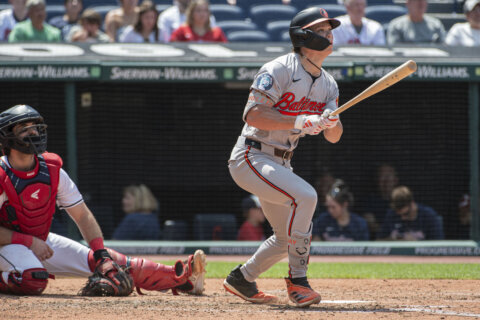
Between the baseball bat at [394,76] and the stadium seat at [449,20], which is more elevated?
the stadium seat at [449,20]

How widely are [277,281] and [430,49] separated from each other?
3841mm

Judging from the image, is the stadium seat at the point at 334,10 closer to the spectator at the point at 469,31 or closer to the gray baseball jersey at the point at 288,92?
the spectator at the point at 469,31

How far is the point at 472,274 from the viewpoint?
6297 millimetres

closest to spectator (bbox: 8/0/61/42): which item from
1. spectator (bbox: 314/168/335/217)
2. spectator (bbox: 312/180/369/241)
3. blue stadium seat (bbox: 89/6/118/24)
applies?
blue stadium seat (bbox: 89/6/118/24)

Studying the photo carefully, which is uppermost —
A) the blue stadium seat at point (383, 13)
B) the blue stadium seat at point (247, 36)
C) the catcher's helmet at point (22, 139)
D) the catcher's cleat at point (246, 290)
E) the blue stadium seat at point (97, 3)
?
the blue stadium seat at point (97, 3)

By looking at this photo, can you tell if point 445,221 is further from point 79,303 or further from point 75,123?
point 79,303

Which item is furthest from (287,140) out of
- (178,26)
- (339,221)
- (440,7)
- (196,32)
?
(440,7)

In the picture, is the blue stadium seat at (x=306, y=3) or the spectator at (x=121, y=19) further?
the blue stadium seat at (x=306, y=3)

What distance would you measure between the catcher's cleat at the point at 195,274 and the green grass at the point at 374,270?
144 centimetres

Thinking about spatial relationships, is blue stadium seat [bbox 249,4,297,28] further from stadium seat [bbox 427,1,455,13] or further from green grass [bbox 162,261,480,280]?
green grass [bbox 162,261,480,280]

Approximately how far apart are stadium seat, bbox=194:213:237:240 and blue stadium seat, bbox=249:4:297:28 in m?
3.76

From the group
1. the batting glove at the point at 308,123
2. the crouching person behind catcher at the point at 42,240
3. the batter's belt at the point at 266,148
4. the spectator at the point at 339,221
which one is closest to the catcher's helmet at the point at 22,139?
the crouching person behind catcher at the point at 42,240

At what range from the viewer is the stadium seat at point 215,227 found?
8445 millimetres

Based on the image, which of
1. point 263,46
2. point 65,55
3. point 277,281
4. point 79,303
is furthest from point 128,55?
point 79,303
